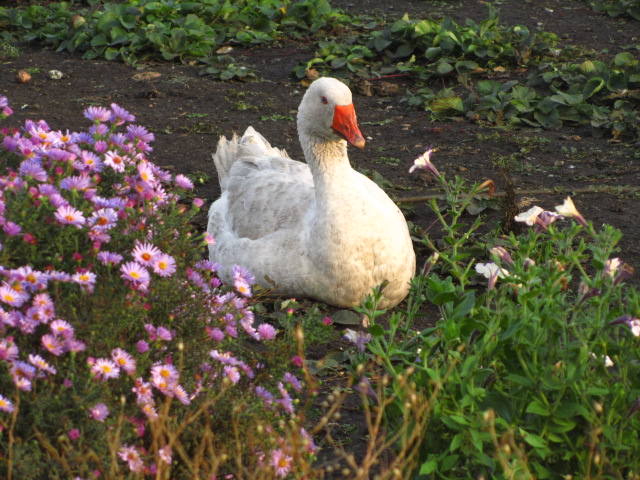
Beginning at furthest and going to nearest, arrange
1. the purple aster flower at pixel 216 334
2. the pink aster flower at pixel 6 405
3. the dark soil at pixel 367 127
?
the dark soil at pixel 367 127 → the purple aster flower at pixel 216 334 → the pink aster flower at pixel 6 405

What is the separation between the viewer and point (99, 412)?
2795 mm

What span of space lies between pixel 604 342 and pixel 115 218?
1550 millimetres

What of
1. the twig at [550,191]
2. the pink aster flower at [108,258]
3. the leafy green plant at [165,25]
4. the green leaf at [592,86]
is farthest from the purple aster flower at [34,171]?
the leafy green plant at [165,25]

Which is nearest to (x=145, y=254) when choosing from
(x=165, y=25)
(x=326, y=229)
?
(x=326, y=229)

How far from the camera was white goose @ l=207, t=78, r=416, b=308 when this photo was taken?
5039 millimetres

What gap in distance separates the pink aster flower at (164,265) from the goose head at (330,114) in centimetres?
209

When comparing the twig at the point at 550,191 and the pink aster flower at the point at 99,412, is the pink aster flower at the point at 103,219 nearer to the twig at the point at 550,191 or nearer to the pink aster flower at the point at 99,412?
the pink aster flower at the point at 99,412

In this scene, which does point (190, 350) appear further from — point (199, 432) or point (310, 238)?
point (310, 238)

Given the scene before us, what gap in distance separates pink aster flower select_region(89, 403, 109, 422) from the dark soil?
3.26 meters

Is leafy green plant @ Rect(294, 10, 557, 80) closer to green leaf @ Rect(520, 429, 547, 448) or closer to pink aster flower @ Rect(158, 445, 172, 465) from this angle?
green leaf @ Rect(520, 429, 547, 448)

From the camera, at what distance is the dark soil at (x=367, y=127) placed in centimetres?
662

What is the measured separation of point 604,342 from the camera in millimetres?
3102

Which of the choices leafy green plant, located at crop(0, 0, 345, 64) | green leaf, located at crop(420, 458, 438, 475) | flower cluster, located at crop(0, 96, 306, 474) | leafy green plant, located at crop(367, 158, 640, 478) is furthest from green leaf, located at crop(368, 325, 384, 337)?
leafy green plant, located at crop(0, 0, 345, 64)

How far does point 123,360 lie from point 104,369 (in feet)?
0.31
